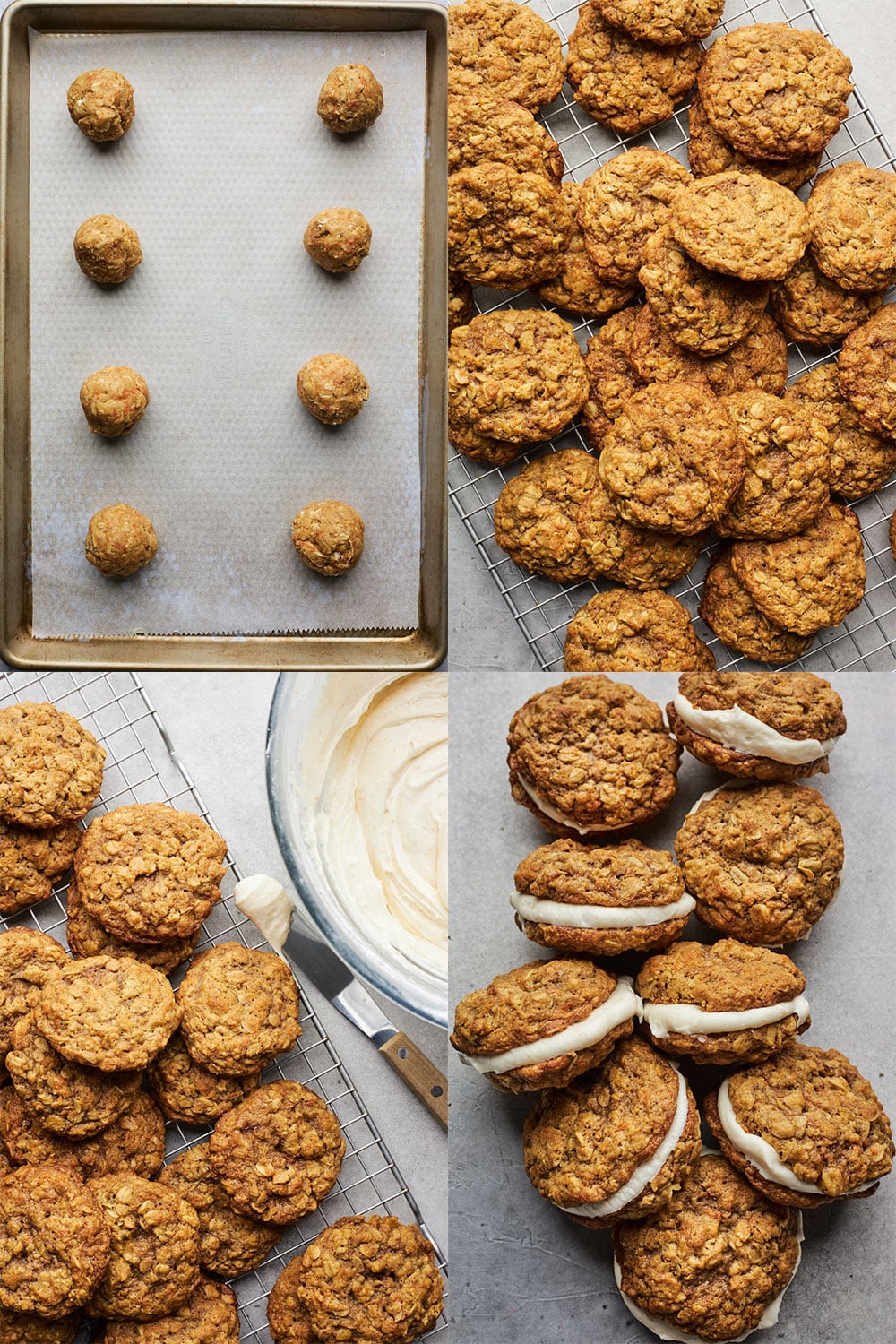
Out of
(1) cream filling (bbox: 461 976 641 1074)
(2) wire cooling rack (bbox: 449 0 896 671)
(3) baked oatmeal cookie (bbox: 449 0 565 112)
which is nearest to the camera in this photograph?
(1) cream filling (bbox: 461 976 641 1074)

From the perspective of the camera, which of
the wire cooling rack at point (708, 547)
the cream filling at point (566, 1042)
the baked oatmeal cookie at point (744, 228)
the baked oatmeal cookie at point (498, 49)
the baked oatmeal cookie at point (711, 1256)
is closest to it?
the cream filling at point (566, 1042)

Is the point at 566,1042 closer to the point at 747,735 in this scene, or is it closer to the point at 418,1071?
the point at 418,1071

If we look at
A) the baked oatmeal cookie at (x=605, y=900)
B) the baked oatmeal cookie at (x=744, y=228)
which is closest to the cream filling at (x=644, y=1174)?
the baked oatmeal cookie at (x=605, y=900)

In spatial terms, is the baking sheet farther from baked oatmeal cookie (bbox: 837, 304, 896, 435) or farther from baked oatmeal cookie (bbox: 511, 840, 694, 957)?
baked oatmeal cookie (bbox: 837, 304, 896, 435)

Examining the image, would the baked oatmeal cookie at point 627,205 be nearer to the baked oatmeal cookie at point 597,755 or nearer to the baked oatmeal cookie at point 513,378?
the baked oatmeal cookie at point 513,378

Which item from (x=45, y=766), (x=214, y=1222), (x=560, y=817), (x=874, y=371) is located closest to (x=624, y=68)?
(x=874, y=371)

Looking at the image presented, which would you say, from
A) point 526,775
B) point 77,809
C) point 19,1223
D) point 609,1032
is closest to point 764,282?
point 526,775

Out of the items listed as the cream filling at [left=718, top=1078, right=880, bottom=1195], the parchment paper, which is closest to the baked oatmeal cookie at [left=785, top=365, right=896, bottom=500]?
the parchment paper
